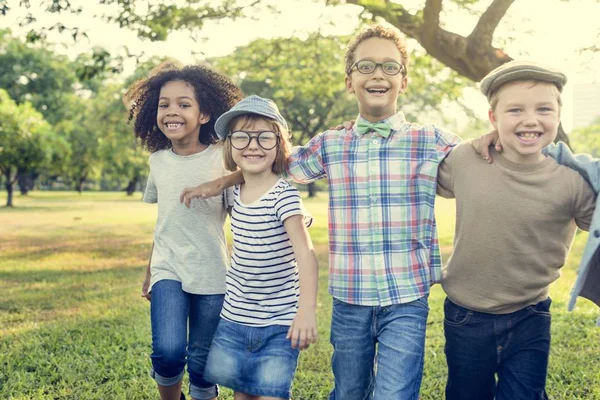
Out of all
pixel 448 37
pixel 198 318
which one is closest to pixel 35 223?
pixel 448 37

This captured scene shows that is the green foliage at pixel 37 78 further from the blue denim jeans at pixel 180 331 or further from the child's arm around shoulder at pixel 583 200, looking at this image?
the child's arm around shoulder at pixel 583 200

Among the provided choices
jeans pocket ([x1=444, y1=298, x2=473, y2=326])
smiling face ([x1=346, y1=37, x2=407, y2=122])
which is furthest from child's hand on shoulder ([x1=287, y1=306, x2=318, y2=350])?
smiling face ([x1=346, y1=37, x2=407, y2=122])

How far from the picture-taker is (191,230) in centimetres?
363

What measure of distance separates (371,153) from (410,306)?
749mm

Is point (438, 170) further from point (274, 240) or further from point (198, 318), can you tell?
point (198, 318)

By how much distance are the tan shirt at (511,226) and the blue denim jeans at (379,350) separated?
29cm

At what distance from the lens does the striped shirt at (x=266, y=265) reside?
313 cm

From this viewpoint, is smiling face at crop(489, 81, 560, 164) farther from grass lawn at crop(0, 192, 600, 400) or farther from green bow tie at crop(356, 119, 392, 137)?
grass lawn at crop(0, 192, 600, 400)

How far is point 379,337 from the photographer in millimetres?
3045

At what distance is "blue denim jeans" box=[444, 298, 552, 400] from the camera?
2963 millimetres

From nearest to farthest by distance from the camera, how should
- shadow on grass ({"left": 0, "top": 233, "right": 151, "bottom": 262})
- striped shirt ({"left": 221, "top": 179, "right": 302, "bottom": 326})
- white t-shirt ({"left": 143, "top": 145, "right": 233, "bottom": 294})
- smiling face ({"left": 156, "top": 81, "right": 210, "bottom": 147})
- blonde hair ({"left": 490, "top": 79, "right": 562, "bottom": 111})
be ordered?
blonde hair ({"left": 490, "top": 79, "right": 562, "bottom": 111}) < striped shirt ({"left": 221, "top": 179, "right": 302, "bottom": 326}) < white t-shirt ({"left": 143, "top": 145, "right": 233, "bottom": 294}) < smiling face ({"left": 156, "top": 81, "right": 210, "bottom": 147}) < shadow on grass ({"left": 0, "top": 233, "right": 151, "bottom": 262})

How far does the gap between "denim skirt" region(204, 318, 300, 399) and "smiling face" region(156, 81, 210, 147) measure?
3.82 feet

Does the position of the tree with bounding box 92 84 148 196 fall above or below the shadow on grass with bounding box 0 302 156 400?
above

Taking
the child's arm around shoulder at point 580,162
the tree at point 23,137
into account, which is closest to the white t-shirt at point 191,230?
the child's arm around shoulder at point 580,162
